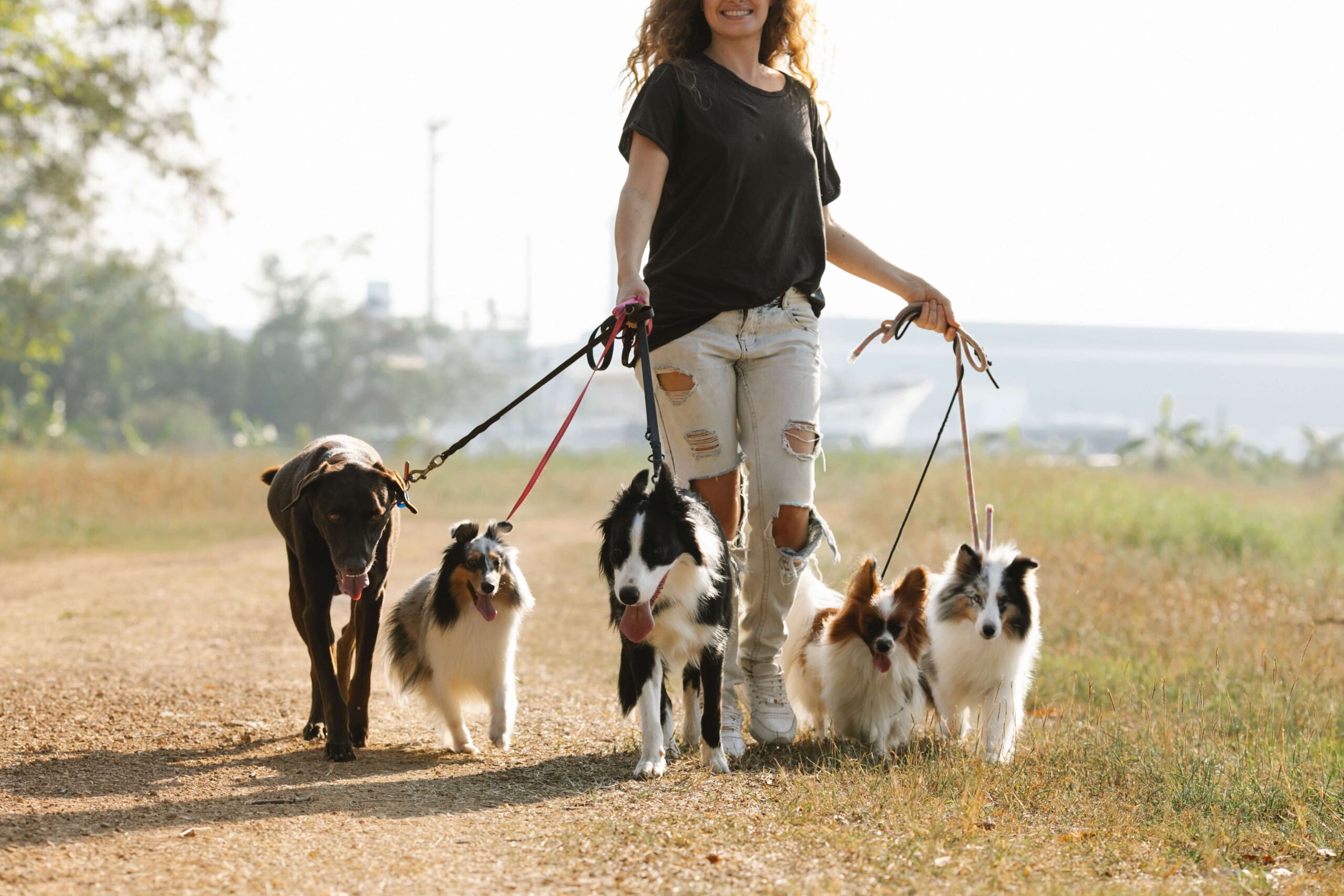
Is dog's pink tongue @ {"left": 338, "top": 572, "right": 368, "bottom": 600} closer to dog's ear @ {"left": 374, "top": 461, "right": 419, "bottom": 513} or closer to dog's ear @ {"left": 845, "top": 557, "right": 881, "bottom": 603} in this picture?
dog's ear @ {"left": 374, "top": 461, "right": 419, "bottom": 513}

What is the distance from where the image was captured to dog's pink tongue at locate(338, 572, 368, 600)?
4535 millimetres

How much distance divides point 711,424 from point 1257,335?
44323 mm

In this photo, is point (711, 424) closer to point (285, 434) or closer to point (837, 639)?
point (837, 639)

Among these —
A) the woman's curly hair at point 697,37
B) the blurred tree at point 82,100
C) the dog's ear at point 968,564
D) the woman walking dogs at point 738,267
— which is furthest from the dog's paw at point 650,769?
the blurred tree at point 82,100

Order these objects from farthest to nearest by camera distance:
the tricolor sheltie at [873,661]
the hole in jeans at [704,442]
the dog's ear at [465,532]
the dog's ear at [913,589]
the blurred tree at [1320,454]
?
the blurred tree at [1320,454] → the dog's ear at [913,589] → the tricolor sheltie at [873,661] → the dog's ear at [465,532] → the hole in jeans at [704,442]

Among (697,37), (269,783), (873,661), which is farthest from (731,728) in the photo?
(697,37)

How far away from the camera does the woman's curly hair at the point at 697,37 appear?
187 inches

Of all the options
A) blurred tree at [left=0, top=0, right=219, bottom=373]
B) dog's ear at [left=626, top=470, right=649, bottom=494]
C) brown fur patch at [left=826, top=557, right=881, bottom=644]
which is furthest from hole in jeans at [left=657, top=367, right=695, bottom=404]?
blurred tree at [left=0, top=0, right=219, bottom=373]

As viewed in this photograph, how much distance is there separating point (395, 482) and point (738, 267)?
1.48 metres

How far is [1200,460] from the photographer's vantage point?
999 inches

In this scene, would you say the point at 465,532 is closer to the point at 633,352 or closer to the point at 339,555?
the point at 339,555

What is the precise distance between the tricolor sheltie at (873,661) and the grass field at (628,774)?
0.19 meters

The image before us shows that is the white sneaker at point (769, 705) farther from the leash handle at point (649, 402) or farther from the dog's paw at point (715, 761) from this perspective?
the leash handle at point (649, 402)

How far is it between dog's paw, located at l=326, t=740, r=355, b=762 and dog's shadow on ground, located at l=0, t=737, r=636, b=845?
1.2 inches
